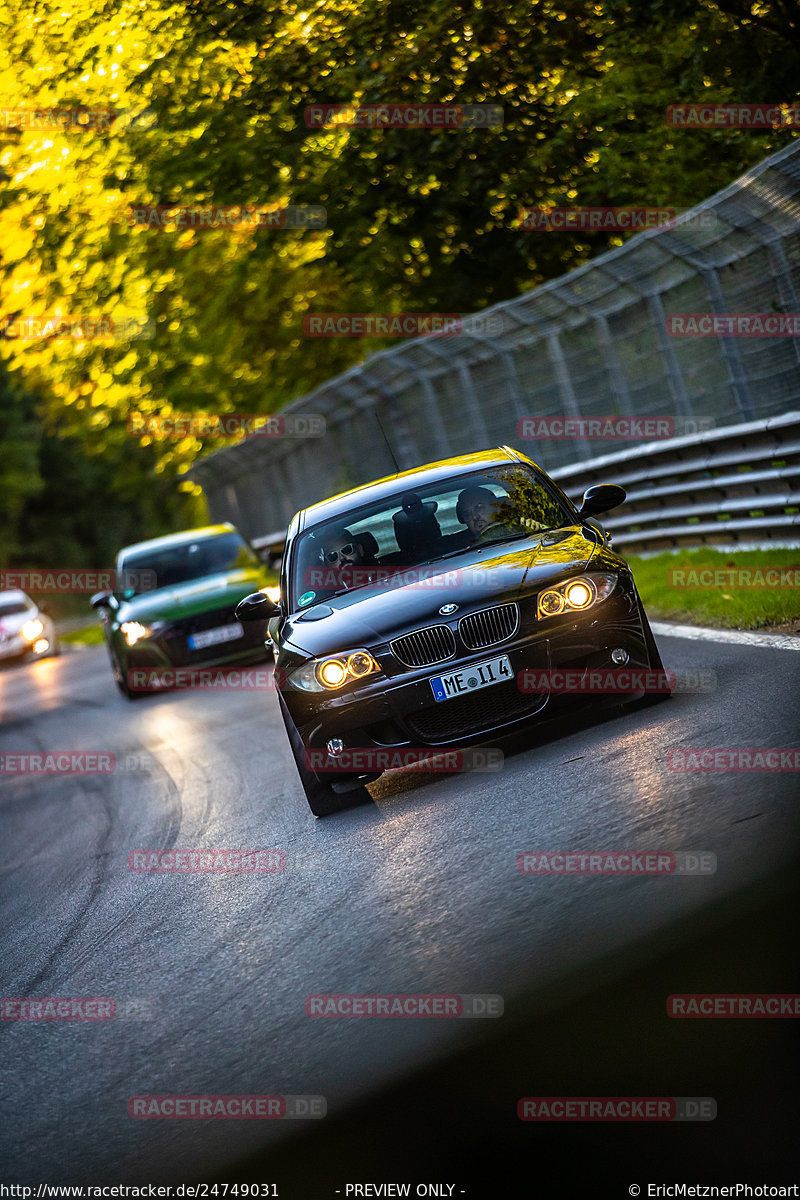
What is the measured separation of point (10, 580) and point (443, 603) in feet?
201

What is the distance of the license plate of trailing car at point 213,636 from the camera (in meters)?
16.6

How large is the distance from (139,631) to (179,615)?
0.46m

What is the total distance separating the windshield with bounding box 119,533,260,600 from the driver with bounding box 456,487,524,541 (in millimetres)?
9391

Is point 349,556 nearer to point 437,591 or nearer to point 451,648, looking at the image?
point 437,591

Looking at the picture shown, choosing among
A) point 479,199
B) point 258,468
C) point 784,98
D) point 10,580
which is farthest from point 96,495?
point 784,98

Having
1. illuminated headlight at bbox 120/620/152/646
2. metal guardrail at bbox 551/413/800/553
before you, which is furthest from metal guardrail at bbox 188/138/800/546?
illuminated headlight at bbox 120/620/152/646

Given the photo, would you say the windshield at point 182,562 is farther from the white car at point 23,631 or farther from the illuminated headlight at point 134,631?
the white car at point 23,631

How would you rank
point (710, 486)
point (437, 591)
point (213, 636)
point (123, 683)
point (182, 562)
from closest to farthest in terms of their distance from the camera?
point (437, 591)
point (710, 486)
point (213, 636)
point (123, 683)
point (182, 562)

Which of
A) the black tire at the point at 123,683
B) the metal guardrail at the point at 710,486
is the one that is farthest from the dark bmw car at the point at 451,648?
the black tire at the point at 123,683

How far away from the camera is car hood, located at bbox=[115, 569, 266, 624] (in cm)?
1667

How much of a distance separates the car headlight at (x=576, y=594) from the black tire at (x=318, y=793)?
1.29m

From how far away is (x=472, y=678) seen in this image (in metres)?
7.34

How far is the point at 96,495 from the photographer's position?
73.3 metres

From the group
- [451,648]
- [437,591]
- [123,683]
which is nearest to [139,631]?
[123,683]
